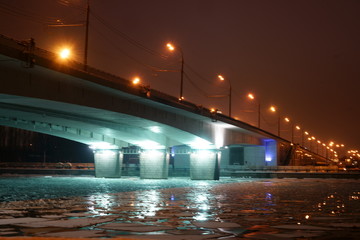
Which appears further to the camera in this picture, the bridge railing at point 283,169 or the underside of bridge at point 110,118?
the bridge railing at point 283,169

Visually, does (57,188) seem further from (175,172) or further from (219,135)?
(175,172)

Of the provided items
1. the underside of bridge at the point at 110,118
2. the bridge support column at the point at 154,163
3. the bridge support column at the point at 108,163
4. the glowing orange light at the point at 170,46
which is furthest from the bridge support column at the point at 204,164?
the glowing orange light at the point at 170,46

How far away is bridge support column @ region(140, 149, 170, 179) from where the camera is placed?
69.1m

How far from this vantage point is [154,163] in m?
69.8

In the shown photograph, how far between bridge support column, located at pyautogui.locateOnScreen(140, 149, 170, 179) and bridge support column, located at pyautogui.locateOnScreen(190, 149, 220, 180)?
4.36 meters

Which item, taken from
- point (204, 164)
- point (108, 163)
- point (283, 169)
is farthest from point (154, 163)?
point (283, 169)

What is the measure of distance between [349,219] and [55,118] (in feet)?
121

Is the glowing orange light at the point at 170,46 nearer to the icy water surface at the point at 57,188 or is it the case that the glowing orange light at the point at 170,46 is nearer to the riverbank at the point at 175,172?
the icy water surface at the point at 57,188

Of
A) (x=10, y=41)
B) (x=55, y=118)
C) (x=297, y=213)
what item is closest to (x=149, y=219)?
(x=297, y=213)

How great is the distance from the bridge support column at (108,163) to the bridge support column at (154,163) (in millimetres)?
5483

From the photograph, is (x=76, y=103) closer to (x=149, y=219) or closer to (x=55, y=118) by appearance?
(x=55, y=118)

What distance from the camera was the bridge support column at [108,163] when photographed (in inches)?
2911

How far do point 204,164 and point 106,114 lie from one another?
2832cm

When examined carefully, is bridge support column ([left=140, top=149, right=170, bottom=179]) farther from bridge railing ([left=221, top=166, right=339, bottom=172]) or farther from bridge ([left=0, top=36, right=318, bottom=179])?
bridge railing ([left=221, top=166, right=339, bottom=172])
